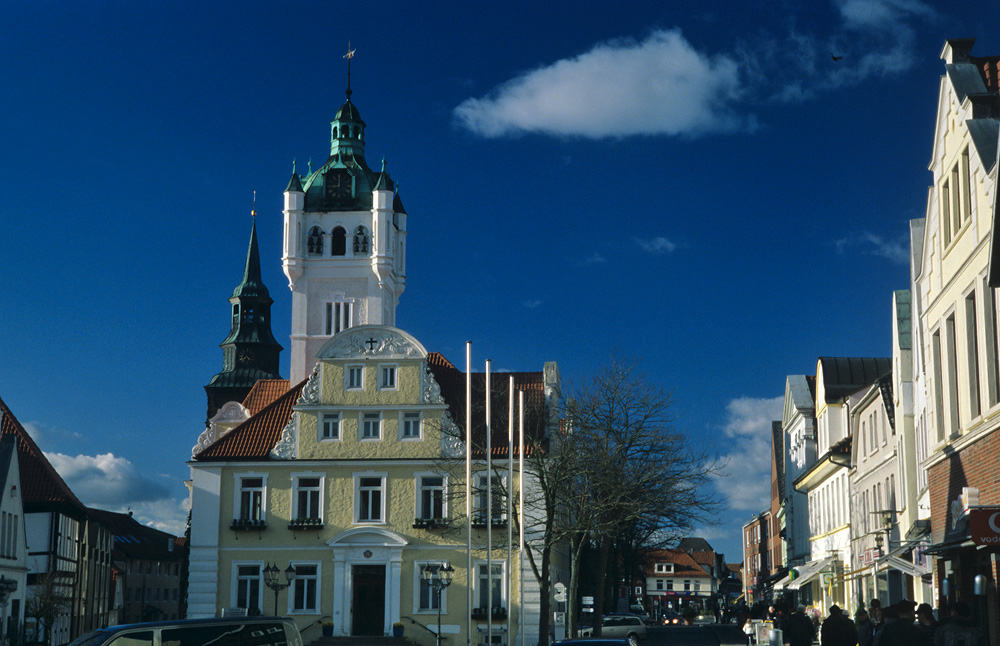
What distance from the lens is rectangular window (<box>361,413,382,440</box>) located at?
159 feet

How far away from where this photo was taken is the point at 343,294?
91000 mm

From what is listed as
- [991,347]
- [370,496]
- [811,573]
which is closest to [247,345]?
[370,496]

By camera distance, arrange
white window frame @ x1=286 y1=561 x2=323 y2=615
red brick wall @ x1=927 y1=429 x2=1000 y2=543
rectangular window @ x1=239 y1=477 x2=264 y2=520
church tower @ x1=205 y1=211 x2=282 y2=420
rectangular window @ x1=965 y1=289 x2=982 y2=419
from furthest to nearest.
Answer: church tower @ x1=205 y1=211 x2=282 y2=420 → rectangular window @ x1=239 y1=477 x2=264 y2=520 → white window frame @ x1=286 y1=561 x2=323 y2=615 → rectangular window @ x1=965 y1=289 x2=982 y2=419 → red brick wall @ x1=927 y1=429 x2=1000 y2=543

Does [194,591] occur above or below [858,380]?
below

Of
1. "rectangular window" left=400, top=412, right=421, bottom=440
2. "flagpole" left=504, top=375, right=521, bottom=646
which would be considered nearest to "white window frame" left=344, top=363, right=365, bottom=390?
"rectangular window" left=400, top=412, right=421, bottom=440

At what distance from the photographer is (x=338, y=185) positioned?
9438 cm

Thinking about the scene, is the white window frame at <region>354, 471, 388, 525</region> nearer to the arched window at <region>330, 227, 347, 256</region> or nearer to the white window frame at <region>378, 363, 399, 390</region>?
the white window frame at <region>378, 363, 399, 390</region>

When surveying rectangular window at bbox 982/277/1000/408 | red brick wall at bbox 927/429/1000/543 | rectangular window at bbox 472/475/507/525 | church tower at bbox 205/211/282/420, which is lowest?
red brick wall at bbox 927/429/1000/543

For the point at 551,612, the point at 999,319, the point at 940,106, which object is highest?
the point at 940,106

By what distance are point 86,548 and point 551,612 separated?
26037mm

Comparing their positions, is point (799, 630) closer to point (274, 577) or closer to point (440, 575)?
point (440, 575)

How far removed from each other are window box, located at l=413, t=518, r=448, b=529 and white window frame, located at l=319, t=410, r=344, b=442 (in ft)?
15.1

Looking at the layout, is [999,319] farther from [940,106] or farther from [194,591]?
[194,591]

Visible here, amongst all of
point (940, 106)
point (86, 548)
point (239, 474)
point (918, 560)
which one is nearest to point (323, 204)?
point (86, 548)
